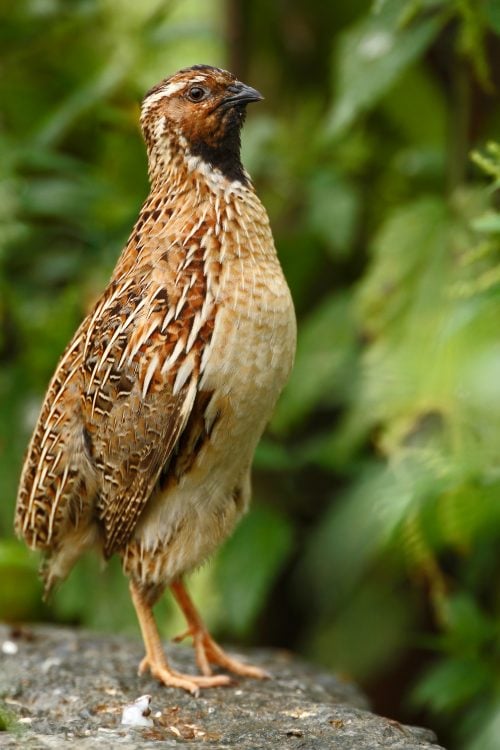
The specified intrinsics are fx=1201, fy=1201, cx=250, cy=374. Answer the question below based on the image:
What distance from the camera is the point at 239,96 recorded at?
4.38m

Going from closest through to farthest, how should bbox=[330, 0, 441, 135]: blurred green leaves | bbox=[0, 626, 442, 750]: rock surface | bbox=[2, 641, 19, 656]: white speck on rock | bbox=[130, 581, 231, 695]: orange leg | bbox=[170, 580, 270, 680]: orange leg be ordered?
bbox=[0, 626, 442, 750]: rock surface < bbox=[130, 581, 231, 695]: orange leg < bbox=[170, 580, 270, 680]: orange leg < bbox=[2, 641, 19, 656]: white speck on rock < bbox=[330, 0, 441, 135]: blurred green leaves

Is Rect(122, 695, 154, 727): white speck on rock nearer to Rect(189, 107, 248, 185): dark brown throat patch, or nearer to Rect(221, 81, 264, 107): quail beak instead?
Rect(189, 107, 248, 185): dark brown throat patch

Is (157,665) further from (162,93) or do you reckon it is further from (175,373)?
(162,93)

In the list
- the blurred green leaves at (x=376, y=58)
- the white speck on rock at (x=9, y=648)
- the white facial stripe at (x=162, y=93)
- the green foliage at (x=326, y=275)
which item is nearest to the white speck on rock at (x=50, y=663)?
the white speck on rock at (x=9, y=648)

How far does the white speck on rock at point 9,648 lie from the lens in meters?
4.86

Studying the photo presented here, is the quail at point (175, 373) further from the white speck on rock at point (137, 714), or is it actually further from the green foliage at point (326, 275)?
the green foliage at point (326, 275)

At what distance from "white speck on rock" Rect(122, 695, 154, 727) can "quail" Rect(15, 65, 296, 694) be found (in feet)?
1.32

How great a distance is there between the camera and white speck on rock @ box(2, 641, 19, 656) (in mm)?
4863

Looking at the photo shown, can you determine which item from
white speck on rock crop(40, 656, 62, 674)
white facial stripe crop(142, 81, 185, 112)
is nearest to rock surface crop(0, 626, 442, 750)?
white speck on rock crop(40, 656, 62, 674)

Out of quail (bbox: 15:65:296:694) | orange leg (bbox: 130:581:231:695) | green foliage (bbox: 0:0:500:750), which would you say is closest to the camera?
quail (bbox: 15:65:296:694)

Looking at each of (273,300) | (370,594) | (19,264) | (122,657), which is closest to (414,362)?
(273,300)

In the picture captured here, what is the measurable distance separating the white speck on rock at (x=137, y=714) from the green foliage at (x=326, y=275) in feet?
4.14

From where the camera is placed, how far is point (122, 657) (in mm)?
4883

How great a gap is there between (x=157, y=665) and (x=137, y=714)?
1.93 ft
